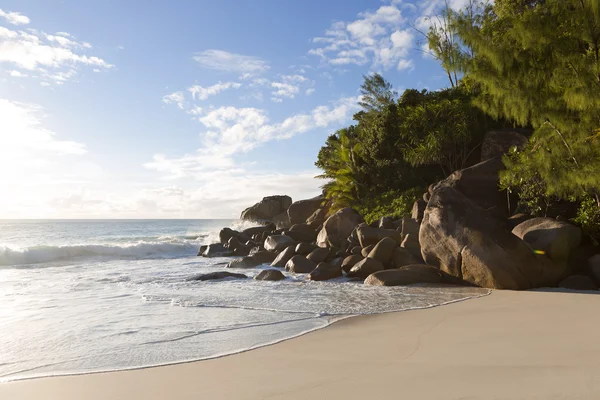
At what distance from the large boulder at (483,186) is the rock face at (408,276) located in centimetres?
519

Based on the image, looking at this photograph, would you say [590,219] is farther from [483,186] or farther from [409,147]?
[409,147]

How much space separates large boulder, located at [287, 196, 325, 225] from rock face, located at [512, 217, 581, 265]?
20.6 meters

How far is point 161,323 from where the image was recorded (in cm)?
704

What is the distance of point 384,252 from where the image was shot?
13297mm

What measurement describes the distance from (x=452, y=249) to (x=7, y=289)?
1167 cm

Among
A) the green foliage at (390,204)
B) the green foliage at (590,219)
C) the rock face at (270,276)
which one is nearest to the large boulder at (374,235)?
the rock face at (270,276)

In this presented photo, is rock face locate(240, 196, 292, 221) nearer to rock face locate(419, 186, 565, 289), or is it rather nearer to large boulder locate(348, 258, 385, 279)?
large boulder locate(348, 258, 385, 279)

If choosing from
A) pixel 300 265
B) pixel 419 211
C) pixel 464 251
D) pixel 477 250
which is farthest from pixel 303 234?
pixel 477 250

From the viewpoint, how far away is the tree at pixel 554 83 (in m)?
10.2

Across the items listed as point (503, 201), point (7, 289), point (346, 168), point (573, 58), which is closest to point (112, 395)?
point (7, 289)

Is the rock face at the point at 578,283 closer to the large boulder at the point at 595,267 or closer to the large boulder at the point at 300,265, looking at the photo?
the large boulder at the point at 595,267

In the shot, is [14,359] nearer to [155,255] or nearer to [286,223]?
[155,255]

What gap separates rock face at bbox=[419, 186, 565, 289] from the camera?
32.9 ft

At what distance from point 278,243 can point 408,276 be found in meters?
9.02
